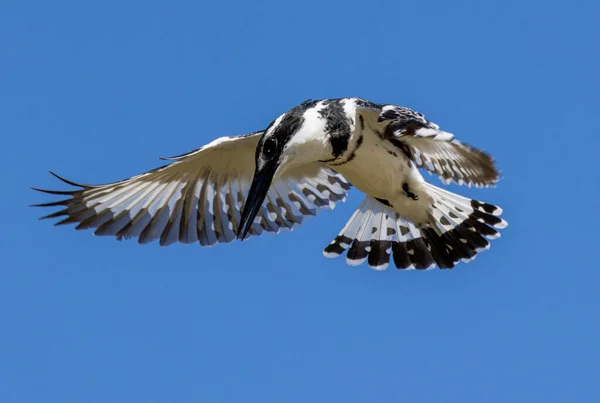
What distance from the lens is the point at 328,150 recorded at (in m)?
7.05

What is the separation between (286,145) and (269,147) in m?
0.15

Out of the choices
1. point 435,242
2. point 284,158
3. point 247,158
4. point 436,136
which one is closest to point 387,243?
point 435,242

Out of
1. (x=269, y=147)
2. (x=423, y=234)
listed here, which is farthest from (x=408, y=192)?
(x=269, y=147)

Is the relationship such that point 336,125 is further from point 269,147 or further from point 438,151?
point 438,151

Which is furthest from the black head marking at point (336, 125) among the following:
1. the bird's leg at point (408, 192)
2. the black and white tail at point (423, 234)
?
the black and white tail at point (423, 234)

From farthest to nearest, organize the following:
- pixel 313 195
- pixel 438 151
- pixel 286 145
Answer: pixel 313 195 → pixel 286 145 → pixel 438 151

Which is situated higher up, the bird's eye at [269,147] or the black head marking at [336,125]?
the black head marking at [336,125]

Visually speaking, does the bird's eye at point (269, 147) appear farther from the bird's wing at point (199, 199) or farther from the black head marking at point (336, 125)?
the bird's wing at point (199, 199)

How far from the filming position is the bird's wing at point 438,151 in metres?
6.14

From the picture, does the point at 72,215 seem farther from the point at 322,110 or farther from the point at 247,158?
the point at 322,110

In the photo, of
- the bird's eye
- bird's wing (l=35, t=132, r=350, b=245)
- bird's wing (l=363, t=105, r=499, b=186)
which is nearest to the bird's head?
the bird's eye

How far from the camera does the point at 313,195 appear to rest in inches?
349

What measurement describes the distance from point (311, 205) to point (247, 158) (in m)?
0.91

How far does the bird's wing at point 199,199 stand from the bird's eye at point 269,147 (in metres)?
0.86
